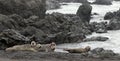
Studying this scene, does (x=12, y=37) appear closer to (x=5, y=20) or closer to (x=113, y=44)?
(x=5, y=20)

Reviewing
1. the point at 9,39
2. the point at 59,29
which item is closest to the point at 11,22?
the point at 59,29

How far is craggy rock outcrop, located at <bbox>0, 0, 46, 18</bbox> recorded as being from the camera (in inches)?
1355

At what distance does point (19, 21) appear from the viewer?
3117cm

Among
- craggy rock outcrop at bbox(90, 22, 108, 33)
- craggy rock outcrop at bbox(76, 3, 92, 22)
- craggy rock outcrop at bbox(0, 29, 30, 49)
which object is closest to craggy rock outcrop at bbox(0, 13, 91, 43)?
craggy rock outcrop at bbox(90, 22, 108, 33)

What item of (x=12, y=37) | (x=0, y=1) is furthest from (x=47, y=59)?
(x=0, y=1)

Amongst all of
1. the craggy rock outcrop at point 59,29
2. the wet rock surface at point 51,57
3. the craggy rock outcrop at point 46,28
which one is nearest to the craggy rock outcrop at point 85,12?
the craggy rock outcrop at point 59,29

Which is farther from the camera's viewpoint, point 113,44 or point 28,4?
point 28,4

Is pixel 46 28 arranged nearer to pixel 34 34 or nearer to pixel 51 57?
pixel 34 34

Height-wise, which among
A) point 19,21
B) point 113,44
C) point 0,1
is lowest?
point 113,44

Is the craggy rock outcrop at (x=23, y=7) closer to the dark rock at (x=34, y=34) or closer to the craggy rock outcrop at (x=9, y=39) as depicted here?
the dark rock at (x=34, y=34)

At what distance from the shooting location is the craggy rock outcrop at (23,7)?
1355 inches

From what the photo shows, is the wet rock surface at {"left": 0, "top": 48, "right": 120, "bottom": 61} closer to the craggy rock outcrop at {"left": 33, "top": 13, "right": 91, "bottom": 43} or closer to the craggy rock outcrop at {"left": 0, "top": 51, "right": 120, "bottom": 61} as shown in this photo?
the craggy rock outcrop at {"left": 0, "top": 51, "right": 120, "bottom": 61}

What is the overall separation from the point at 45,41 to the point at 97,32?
1026 cm

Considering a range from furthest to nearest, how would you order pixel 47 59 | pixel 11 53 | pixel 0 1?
pixel 0 1 < pixel 11 53 < pixel 47 59
